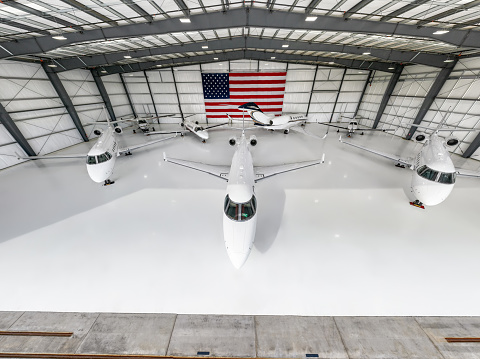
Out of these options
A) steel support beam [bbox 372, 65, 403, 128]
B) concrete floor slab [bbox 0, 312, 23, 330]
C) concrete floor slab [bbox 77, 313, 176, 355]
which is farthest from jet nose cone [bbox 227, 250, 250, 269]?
steel support beam [bbox 372, 65, 403, 128]

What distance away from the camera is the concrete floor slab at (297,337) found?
15.0 ft

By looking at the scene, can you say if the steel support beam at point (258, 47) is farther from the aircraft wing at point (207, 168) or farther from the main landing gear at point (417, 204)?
the main landing gear at point (417, 204)

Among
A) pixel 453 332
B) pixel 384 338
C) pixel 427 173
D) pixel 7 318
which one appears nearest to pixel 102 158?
pixel 7 318

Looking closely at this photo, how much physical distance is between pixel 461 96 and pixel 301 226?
80.6 ft

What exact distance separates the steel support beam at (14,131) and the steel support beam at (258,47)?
21.7 ft

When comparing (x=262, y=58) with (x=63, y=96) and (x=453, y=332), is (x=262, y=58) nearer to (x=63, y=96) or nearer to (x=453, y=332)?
(x=63, y=96)

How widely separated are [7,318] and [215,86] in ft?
94.7

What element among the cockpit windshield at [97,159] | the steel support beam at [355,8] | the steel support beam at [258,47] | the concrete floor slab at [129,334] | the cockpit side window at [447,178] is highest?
the steel support beam at [355,8]

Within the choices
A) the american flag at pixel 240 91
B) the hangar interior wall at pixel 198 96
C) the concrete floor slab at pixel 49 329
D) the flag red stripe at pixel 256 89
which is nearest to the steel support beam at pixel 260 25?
the hangar interior wall at pixel 198 96

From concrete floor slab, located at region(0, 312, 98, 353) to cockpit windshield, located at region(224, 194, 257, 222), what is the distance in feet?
17.9

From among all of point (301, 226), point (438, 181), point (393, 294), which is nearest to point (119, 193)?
point (301, 226)

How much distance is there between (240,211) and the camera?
641cm

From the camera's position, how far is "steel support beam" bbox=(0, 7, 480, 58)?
29.9ft

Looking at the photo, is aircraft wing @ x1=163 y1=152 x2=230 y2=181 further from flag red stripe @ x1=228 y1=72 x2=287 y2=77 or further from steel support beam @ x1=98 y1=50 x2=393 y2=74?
flag red stripe @ x1=228 y1=72 x2=287 y2=77
